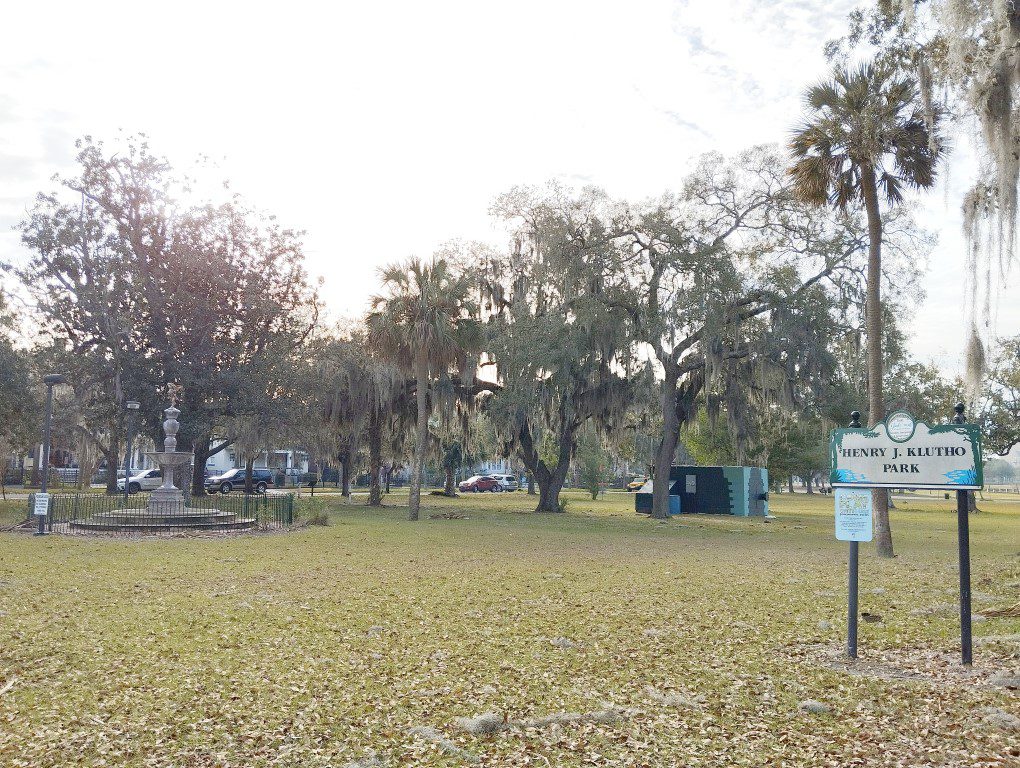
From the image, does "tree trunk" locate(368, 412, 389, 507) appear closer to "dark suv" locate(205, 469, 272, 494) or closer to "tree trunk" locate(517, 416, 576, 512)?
"tree trunk" locate(517, 416, 576, 512)

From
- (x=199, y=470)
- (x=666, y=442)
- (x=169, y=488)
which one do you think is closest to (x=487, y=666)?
(x=169, y=488)

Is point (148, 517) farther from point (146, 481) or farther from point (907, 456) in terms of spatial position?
point (146, 481)

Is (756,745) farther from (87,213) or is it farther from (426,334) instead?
(87,213)

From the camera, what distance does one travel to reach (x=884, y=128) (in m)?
12.7

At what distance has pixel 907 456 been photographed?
5.69 metres

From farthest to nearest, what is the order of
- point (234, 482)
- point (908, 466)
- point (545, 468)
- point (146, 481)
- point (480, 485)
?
point (480, 485)
point (146, 481)
point (234, 482)
point (545, 468)
point (908, 466)

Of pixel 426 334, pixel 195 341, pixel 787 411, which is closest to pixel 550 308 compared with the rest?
pixel 426 334

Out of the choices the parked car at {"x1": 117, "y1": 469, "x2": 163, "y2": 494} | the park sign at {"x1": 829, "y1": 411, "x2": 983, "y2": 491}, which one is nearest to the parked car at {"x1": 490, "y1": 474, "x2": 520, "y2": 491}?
the parked car at {"x1": 117, "y1": 469, "x2": 163, "y2": 494}

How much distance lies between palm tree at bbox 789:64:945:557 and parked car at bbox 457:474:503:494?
3833cm

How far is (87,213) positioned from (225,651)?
23879 mm

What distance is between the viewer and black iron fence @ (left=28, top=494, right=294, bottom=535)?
16359 mm

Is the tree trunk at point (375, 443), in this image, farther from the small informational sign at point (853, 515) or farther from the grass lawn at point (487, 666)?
the small informational sign at point (853, 515)

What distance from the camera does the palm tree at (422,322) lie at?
2033 cm

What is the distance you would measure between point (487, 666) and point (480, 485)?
46066mm
